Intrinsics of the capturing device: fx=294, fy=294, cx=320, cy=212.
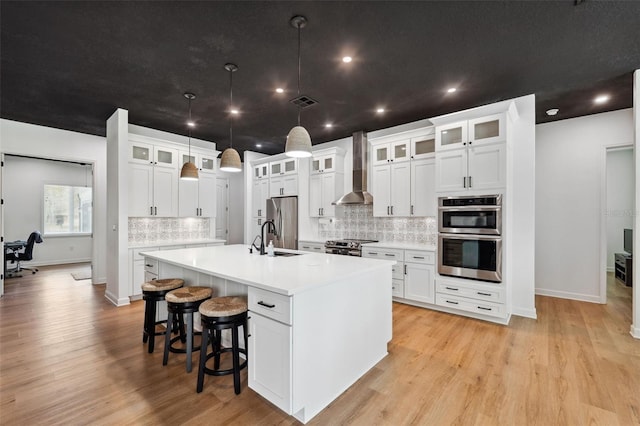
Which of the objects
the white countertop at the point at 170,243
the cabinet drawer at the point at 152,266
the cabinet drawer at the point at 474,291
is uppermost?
the white countertop at the point at 170,243

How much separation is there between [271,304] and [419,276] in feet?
9.43

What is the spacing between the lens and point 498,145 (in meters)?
3.58

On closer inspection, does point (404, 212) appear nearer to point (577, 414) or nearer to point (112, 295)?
point (577, 414)

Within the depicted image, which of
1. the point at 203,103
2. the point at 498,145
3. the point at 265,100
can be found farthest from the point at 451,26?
the point at 203,103

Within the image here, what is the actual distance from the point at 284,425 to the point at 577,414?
6.37ft

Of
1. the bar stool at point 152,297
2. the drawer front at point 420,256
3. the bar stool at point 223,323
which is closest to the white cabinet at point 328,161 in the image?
the drawer front at point 420,256

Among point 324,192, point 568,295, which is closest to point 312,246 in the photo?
point 324,192

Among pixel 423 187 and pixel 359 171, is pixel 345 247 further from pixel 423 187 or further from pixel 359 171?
pixel 423 187

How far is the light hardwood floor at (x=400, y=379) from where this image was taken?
194cm

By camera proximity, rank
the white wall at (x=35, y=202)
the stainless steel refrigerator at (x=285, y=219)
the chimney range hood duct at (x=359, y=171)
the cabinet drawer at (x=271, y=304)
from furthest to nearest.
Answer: the white wall at (x=35, y=202), the stainless steel refrigerator at (x=285, y=219), the chimney range hood duct at (x=359, y=171), the cabinet drawer at (x=271, y=304)

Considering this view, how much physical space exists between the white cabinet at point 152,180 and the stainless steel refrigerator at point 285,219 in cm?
197

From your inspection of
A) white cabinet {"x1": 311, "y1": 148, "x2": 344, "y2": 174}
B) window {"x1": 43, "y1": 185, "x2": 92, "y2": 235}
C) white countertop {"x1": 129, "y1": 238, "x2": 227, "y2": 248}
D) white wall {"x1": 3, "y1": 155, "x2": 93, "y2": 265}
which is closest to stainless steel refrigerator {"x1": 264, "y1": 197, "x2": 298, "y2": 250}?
white cabinet {"x1": 311, "y1": 148, "x2": 344, "y2": 174}

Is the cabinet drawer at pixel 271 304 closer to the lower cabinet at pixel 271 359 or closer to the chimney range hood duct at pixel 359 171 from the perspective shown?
the lower cabinet at pixel 271 359

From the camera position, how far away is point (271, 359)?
1.92m
